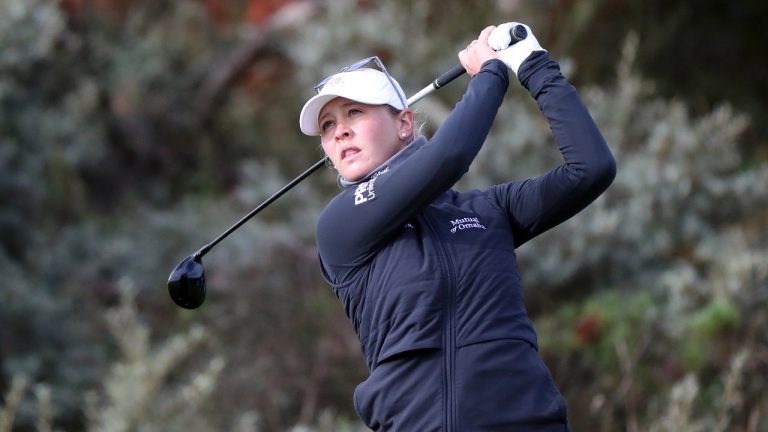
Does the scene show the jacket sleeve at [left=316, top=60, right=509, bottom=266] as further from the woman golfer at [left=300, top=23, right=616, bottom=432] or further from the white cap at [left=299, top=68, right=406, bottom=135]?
the white cap at [left=299, top=68, right=406, bottom=135]

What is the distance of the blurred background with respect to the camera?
608 cm

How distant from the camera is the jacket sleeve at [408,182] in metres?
2.45

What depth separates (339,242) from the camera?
259 cm

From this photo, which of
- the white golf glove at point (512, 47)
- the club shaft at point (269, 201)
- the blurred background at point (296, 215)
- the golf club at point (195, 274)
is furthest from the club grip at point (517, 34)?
the blurred background at point (296, 215)

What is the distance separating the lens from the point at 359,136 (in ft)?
8.87

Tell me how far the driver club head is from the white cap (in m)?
0.48

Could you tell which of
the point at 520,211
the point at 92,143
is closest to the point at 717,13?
the point at 92,143

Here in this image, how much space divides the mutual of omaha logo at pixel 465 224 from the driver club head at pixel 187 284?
0.71 meters

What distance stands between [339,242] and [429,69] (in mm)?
6279

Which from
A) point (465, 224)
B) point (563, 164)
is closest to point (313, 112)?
point (465, 224)

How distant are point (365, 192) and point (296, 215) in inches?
204

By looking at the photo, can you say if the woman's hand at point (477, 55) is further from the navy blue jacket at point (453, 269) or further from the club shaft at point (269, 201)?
the club shaft at point (269, 201)

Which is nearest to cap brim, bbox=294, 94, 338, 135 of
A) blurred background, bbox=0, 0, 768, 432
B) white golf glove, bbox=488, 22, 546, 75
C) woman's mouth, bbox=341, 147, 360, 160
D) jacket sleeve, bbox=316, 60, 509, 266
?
woman's mouth, bbox=341, 147, 360, 160

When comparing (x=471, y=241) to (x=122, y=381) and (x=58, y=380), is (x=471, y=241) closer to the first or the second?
(x=122, y=381)
